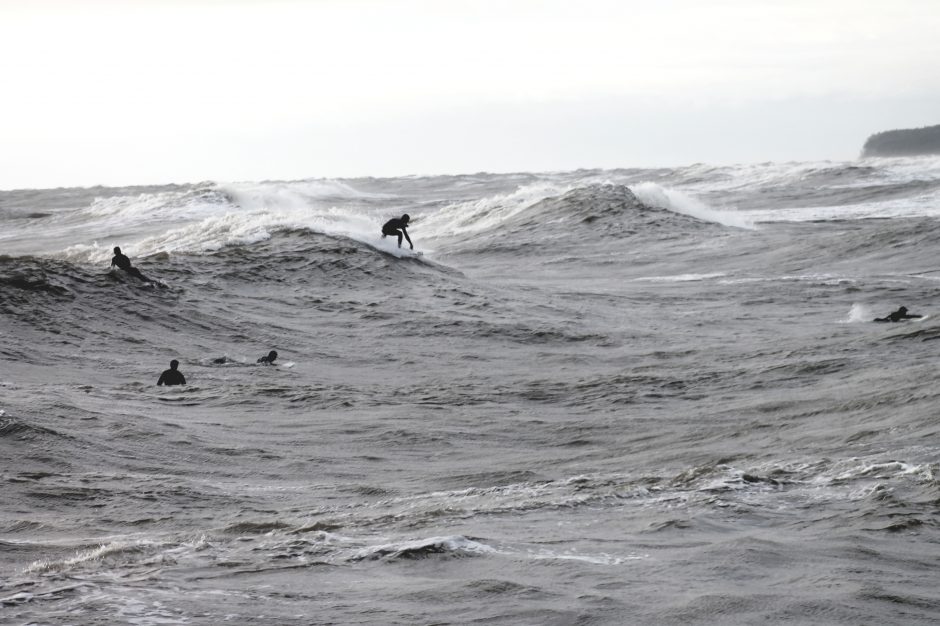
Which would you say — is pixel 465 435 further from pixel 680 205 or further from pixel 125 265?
pixel 680 205

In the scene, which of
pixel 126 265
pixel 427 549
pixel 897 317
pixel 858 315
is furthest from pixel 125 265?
pixel 427 549

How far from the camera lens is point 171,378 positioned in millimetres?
13859

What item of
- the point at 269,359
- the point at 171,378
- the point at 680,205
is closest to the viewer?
the point at 171,378

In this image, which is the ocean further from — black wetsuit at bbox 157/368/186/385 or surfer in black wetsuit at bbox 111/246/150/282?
surfer in black wetsuit at bbox 111/246/150/282

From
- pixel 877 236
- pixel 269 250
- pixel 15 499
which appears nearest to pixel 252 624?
pixel 15 499

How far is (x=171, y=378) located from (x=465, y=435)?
3901 mm

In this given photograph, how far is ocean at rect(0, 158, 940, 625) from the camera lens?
6238 millimetres

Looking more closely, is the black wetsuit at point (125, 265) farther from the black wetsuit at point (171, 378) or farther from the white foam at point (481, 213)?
the white foam at point (481, 213)

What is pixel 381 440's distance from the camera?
11352 millimetres

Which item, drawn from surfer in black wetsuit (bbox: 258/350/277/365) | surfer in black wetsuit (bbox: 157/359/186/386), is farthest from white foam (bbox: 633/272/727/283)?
surfer in black wetsuit (bbox: 157/359/186/386)

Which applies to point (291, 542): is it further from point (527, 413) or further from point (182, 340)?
point (182, 340)

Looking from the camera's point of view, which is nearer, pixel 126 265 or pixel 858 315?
pixel 858 315

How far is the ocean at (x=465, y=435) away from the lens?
624cm

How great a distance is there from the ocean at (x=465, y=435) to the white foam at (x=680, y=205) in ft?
27.3
